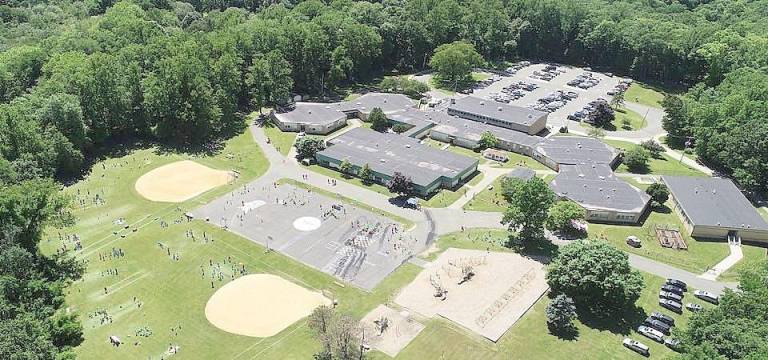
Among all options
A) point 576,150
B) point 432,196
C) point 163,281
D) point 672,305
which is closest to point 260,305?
point 163,281

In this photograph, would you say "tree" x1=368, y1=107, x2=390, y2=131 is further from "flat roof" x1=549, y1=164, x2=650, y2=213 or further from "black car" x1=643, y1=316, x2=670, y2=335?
"black car" x1=643, y1=316, x2=670, y2=335

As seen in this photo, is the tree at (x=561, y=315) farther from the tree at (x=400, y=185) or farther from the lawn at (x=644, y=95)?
the lawn at (x=644, y=95)

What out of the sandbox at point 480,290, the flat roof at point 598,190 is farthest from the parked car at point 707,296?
the sandbox at point 480,290

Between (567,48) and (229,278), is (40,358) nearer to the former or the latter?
(229,278)

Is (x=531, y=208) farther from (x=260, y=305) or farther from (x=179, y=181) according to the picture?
(x=179, y=181)

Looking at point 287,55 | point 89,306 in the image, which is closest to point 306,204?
point 89,306
